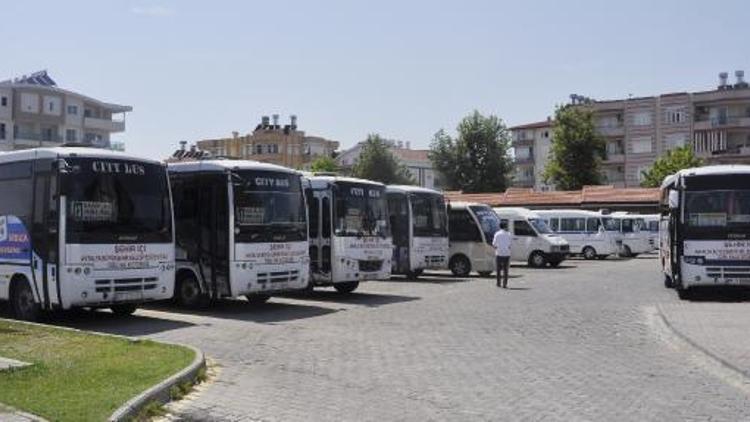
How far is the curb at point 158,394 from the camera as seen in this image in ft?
25.2

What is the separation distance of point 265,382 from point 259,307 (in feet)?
29.6

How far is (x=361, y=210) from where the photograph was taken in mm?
21141

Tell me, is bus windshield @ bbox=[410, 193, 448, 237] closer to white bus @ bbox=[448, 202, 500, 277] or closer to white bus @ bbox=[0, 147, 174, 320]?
white bus @ bbox=[448, 202, 500, 277]

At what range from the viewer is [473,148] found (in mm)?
74188

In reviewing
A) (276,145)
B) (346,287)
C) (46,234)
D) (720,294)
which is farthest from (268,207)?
(276,145)

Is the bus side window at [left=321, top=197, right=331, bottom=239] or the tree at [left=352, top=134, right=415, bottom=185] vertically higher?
the tree at [left=352, top=134, right=415, bottom=185]

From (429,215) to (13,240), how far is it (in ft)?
46.7

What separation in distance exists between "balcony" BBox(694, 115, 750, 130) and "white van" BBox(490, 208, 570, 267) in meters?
53.0

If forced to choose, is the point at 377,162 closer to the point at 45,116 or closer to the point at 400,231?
the point at 45,116

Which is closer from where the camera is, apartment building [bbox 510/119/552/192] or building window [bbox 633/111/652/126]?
building window [bbox 633/111/652/126]

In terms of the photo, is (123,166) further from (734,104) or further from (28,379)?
(734,104)

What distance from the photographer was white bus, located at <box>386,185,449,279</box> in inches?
1048

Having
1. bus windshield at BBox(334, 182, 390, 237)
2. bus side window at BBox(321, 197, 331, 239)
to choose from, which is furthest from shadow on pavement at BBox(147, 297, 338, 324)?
bus windshield at BBox(334, 182, 390, 237)

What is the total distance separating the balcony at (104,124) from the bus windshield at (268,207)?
83171mm
